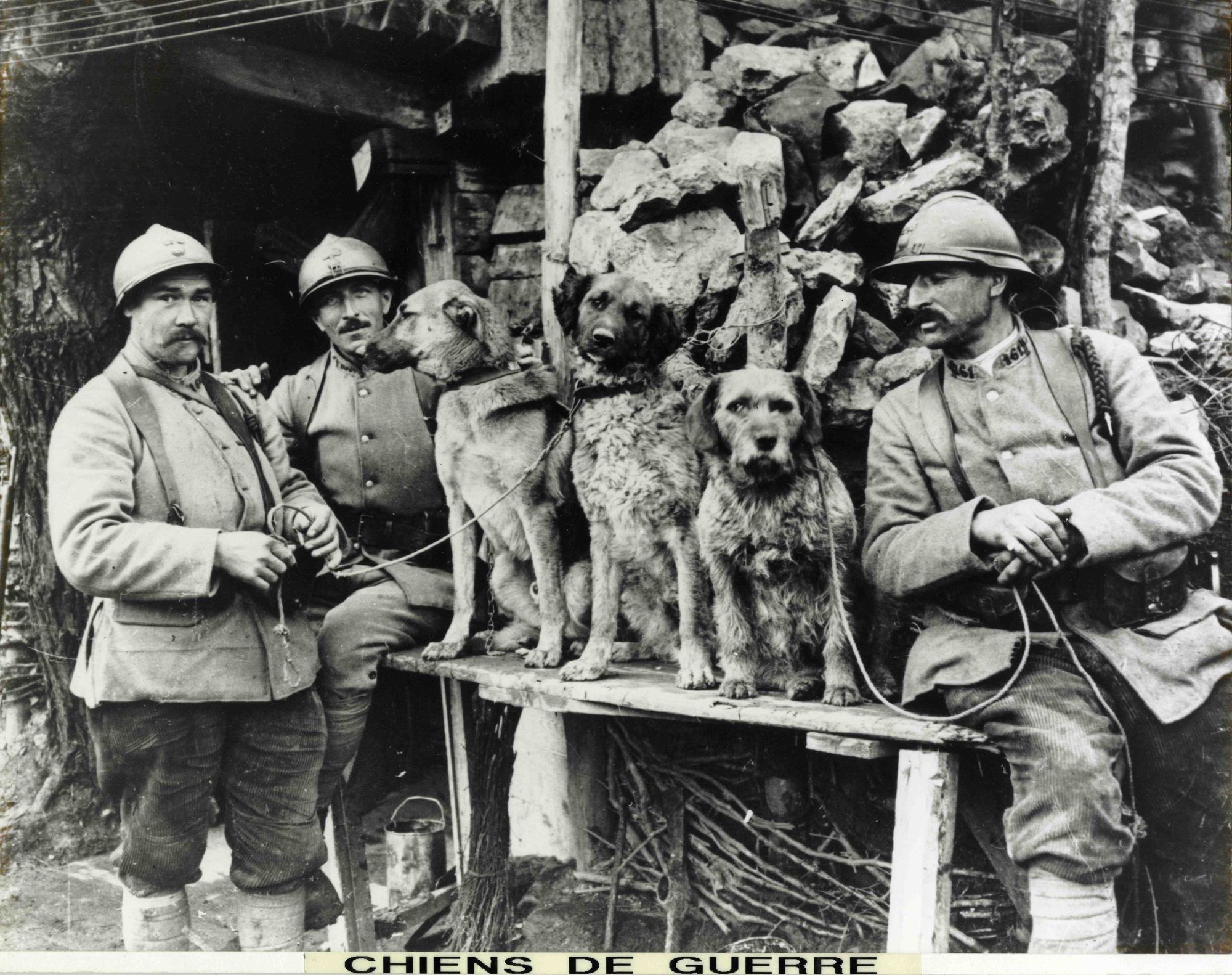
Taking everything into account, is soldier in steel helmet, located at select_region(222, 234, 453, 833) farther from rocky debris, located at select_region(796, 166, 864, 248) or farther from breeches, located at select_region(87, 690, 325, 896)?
rocky debris, located at select_region(796, 166, 864, 248)

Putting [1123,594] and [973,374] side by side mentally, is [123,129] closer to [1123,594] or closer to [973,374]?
[973,374]

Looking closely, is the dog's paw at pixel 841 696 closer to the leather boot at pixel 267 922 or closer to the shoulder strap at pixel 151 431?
the leather boot at pixel 267 922

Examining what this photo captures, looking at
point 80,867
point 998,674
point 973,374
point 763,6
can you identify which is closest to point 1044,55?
point 763,6

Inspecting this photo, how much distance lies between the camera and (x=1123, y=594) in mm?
3602

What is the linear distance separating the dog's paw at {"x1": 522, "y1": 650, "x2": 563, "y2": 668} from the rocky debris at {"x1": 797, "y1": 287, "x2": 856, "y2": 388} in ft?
5.72

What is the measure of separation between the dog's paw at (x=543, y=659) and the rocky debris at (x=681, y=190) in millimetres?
2139

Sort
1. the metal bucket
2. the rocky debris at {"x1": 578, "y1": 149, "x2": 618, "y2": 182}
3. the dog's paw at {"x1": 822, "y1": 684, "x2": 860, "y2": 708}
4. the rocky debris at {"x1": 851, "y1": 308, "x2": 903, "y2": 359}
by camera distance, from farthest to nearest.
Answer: the metal bucket, the rocky debris at {"x1": 578, "y1": 149, "x2": 618, "y2": 182}, the rocky debris at {"x1": 851, "y1": 308, "x2": 903, "y2": 359}, the dog's paw at {"x1": 822, "y1": 684, "x2": 860, "y2": 708}

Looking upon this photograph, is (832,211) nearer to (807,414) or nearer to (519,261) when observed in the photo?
(807,414)

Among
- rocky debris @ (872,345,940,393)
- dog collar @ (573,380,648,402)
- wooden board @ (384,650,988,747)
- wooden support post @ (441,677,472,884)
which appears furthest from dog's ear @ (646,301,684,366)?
wooden support post @ (441,677,472,884)

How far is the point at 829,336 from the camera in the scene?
485 cm

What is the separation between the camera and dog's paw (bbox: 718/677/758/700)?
4.18 metres

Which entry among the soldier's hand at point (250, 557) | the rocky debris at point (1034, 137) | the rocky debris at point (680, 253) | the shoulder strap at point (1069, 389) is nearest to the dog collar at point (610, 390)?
the rocky debris at point (680, 253)

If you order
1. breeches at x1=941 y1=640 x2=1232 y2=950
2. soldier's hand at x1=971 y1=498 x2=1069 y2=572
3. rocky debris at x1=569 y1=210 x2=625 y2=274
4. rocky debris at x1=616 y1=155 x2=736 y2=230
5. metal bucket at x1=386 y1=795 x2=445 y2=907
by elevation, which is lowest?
metal bucket at x1=386 y1=795 x2=445 y2=907

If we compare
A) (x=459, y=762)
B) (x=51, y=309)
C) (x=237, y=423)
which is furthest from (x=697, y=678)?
(x=51, y=309)
